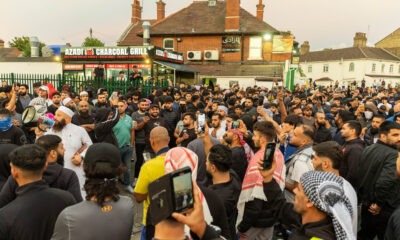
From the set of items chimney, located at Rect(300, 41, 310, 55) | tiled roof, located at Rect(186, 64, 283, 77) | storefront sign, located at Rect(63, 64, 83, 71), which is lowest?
storefront sign, located at Rect(63, 64, 83, 71)

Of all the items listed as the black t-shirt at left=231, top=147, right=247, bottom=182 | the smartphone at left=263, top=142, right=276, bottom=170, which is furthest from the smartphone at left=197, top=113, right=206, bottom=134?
the smartphone at left=263, top=142, right=276, bottom=170

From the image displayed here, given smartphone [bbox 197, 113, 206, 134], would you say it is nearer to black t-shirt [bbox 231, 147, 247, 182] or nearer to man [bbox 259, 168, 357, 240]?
black t-shirt [bbox 231, 147, 247, 182]

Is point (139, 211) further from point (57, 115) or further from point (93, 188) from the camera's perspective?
point (93, 188)

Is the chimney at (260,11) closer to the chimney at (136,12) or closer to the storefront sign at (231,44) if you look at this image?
the storefront sign at (231,44)

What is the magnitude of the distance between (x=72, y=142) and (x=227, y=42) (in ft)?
93.3

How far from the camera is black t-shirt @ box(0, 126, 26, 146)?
4.78m

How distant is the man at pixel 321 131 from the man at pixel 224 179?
439 cm

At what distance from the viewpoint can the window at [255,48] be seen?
30.6m

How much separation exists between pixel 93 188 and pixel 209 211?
3.09 ft

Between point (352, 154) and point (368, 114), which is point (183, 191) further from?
point (368, 114)

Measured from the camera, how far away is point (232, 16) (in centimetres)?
3086

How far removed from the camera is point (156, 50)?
20.2m

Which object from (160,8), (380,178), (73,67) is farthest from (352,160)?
(160,8)

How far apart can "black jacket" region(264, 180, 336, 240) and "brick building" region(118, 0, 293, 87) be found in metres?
26.2
